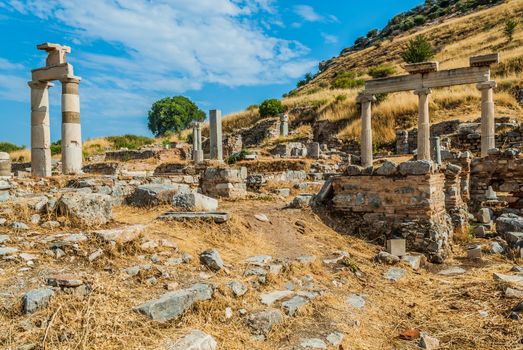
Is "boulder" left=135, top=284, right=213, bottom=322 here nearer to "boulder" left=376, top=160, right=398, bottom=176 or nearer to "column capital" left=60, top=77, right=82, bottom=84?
"boulder" left=376, top=160, right=398, bottom=176

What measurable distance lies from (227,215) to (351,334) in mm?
2752

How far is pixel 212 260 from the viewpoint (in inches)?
191

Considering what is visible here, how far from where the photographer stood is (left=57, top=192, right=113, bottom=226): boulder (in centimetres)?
548

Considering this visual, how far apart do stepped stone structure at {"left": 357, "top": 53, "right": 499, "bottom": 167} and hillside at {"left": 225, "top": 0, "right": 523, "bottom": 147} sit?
8.02 metres

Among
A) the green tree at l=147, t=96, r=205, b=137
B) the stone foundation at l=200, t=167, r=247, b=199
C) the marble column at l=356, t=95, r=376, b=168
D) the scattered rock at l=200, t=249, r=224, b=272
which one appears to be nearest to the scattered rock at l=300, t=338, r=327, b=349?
the scattered rock at l=200, t=249, r=224, b=272

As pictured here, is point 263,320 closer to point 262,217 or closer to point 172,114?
point 262,217

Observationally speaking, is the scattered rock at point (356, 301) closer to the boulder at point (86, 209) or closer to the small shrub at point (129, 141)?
the boulder at point (86, 209)

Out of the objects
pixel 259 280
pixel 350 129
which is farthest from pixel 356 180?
pixel 350 129

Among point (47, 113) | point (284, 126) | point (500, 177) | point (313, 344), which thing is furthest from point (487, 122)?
point (284, 126)

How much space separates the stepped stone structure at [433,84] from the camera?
16.0 metres

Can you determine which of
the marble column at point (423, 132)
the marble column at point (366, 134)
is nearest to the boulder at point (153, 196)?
the marble column at point (423, 132)

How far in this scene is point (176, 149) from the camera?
33625mm

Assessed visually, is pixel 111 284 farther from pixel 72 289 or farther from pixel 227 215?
pixel 227 215

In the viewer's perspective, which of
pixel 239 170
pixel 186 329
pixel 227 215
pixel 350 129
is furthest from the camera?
pixel 350 129
